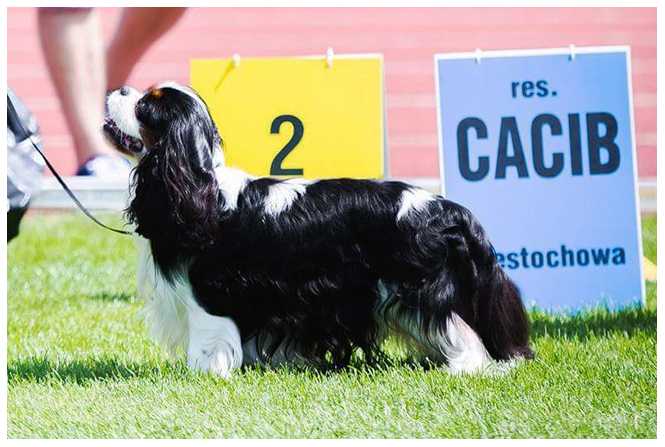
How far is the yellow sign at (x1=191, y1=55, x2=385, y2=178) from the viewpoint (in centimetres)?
578

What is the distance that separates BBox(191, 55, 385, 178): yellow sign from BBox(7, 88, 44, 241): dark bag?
115cm

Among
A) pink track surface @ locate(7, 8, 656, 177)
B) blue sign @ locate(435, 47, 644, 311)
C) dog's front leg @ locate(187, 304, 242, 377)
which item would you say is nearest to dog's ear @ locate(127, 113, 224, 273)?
dog's front leg @ locate(187, 304, 242, 377)

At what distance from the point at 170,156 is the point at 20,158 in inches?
35.0

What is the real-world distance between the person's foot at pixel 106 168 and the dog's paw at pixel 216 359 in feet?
9.05

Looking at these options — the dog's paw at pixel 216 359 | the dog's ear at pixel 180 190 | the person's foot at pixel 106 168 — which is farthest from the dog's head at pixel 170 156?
the person's foot at pixel 106 168

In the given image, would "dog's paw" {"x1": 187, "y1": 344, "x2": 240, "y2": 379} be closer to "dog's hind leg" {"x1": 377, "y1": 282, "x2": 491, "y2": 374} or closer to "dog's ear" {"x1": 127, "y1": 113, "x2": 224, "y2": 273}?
"dog's ear" {"x1": 127, "y1": 113, "x2": 224, "y2": 273}

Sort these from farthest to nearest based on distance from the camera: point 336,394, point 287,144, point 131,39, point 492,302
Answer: point 131,39 < point 287,144 < point 492,302 < point 336,394

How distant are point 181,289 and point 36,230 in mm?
4358

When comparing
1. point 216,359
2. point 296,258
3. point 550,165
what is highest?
point 550,165

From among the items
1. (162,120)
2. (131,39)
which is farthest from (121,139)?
(131,39)

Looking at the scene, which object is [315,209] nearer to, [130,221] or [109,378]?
[130,221]

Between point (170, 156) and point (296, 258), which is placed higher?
point (170, 156)

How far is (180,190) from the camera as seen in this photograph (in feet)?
14.4

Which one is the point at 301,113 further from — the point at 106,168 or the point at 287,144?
the point at 106,168
